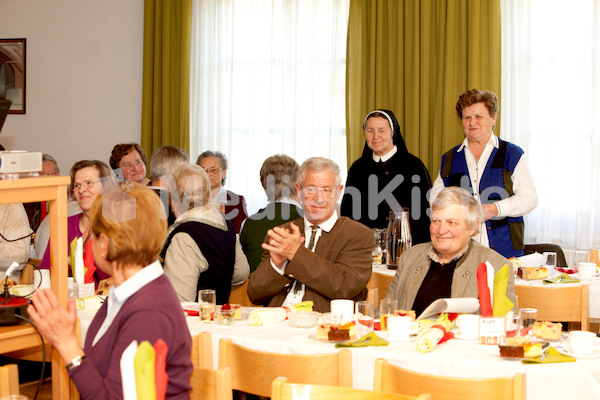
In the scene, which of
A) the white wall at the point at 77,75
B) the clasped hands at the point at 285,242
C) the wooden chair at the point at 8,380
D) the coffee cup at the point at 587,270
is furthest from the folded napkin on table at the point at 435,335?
the white wall at the point at 77,75

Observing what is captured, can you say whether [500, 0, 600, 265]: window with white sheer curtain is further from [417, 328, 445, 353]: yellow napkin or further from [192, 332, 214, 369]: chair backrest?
[192, 332, 214, 369]: chair backrest

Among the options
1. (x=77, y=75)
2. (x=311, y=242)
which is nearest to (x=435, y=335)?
(x=311, y=242)

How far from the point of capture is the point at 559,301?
3570mm

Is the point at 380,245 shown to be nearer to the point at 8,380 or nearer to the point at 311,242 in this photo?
the point at 311,242

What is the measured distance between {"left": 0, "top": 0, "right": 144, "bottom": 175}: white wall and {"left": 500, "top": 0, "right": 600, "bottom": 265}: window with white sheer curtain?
11.0ft

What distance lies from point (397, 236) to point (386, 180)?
0.62 m

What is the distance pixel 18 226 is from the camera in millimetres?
3943

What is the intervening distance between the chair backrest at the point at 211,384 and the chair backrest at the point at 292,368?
1.17 feet

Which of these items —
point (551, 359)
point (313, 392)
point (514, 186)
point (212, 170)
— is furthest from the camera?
point (212, 170)

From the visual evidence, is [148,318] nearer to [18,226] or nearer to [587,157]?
[18,226]

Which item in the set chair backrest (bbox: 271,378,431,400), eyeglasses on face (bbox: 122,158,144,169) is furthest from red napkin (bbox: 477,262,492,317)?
eyeglasses on face (bbox: 122,158,144,169)

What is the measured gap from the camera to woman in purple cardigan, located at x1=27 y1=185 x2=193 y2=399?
1766 millimetres

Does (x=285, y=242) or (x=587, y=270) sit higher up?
(x=285, y=242)

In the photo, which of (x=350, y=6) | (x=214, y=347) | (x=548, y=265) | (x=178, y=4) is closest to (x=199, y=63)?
(x=178, y=4)
